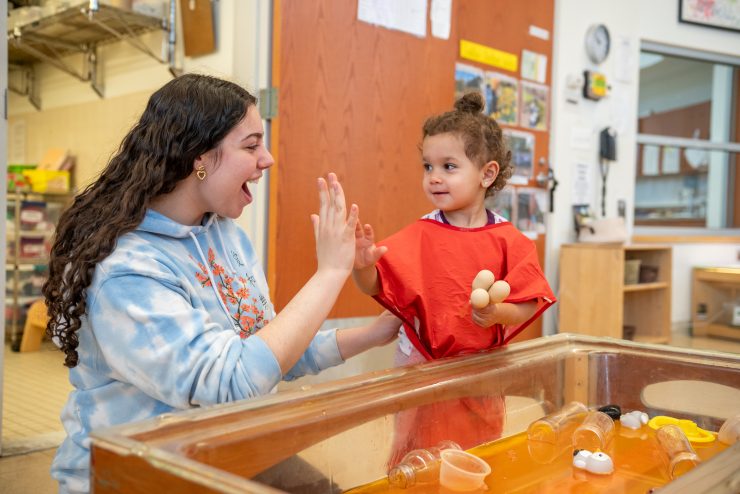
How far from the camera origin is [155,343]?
97cm

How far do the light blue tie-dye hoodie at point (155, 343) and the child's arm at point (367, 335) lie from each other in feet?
0.77

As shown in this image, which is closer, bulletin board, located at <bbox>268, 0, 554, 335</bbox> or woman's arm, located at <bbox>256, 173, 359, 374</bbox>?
woman's arm, located at <bbox>256, 173, 359, 374</bbox>

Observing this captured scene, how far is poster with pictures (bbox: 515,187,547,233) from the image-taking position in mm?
4008

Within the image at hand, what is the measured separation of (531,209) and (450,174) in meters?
2.62

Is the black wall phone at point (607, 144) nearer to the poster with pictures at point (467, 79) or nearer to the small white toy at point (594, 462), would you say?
the poster with pictures at point (467, 79)

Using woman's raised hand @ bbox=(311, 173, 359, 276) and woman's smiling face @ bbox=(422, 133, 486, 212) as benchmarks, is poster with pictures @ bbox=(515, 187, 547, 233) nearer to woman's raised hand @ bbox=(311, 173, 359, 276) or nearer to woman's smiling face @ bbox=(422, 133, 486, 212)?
woman's smiling face @ bbox=(422, 133, 486, 212)

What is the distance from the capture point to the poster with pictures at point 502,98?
145 inches

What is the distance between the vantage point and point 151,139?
1162mm

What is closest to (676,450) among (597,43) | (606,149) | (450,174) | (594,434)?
(594,434)

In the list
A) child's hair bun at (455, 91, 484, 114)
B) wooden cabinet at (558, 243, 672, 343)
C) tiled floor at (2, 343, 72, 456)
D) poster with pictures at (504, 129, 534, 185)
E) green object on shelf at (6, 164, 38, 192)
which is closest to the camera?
child's hair bun at (455, 91, 484, 114)

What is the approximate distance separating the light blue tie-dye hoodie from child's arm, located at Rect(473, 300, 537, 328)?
434 millimetres

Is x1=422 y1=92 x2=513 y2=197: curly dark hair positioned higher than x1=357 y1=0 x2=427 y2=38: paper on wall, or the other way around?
x1=357 y1=0 x2=427 y2=38: paper on wall

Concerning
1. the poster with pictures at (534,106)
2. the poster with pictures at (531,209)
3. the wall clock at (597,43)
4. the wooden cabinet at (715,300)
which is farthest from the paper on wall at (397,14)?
the wooden cabinet at (715,300)

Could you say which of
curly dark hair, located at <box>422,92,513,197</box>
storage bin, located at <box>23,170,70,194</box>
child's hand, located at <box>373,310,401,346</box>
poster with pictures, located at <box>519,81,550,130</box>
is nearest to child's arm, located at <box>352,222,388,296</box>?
child's hand, located at <box>373,310,401,346</box>
